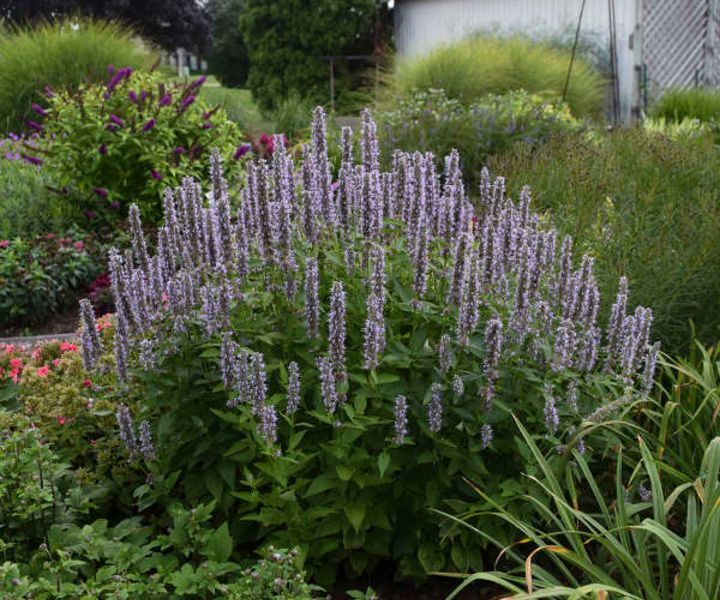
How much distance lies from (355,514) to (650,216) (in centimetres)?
309

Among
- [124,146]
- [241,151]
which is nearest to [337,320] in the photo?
[124,146]

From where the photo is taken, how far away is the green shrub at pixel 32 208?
293 inches

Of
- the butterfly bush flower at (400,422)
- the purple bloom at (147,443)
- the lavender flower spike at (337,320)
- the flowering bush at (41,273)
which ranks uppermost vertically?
the lavender flower spike at (337,320)

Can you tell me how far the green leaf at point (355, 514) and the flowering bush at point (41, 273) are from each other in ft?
14.2

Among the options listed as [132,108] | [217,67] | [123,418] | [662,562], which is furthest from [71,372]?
[217,67]

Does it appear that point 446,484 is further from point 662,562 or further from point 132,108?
point 132,108

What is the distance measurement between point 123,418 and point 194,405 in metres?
0.27

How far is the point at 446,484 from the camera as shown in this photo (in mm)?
2988

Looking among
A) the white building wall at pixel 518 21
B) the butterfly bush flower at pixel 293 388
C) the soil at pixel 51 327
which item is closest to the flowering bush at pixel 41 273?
the soil at pixel 51 327

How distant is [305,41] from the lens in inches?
837

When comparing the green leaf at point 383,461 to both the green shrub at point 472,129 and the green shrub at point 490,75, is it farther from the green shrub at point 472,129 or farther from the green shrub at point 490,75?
Result: the green shrub at point 490,75

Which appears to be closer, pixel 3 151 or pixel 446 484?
pixel 446 484

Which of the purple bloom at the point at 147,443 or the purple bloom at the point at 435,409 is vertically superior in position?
the purple bloom at the point at 435,409

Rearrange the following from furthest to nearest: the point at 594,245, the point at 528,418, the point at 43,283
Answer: the point at 43,283 → the point at 594,245 → the point at 528,418
